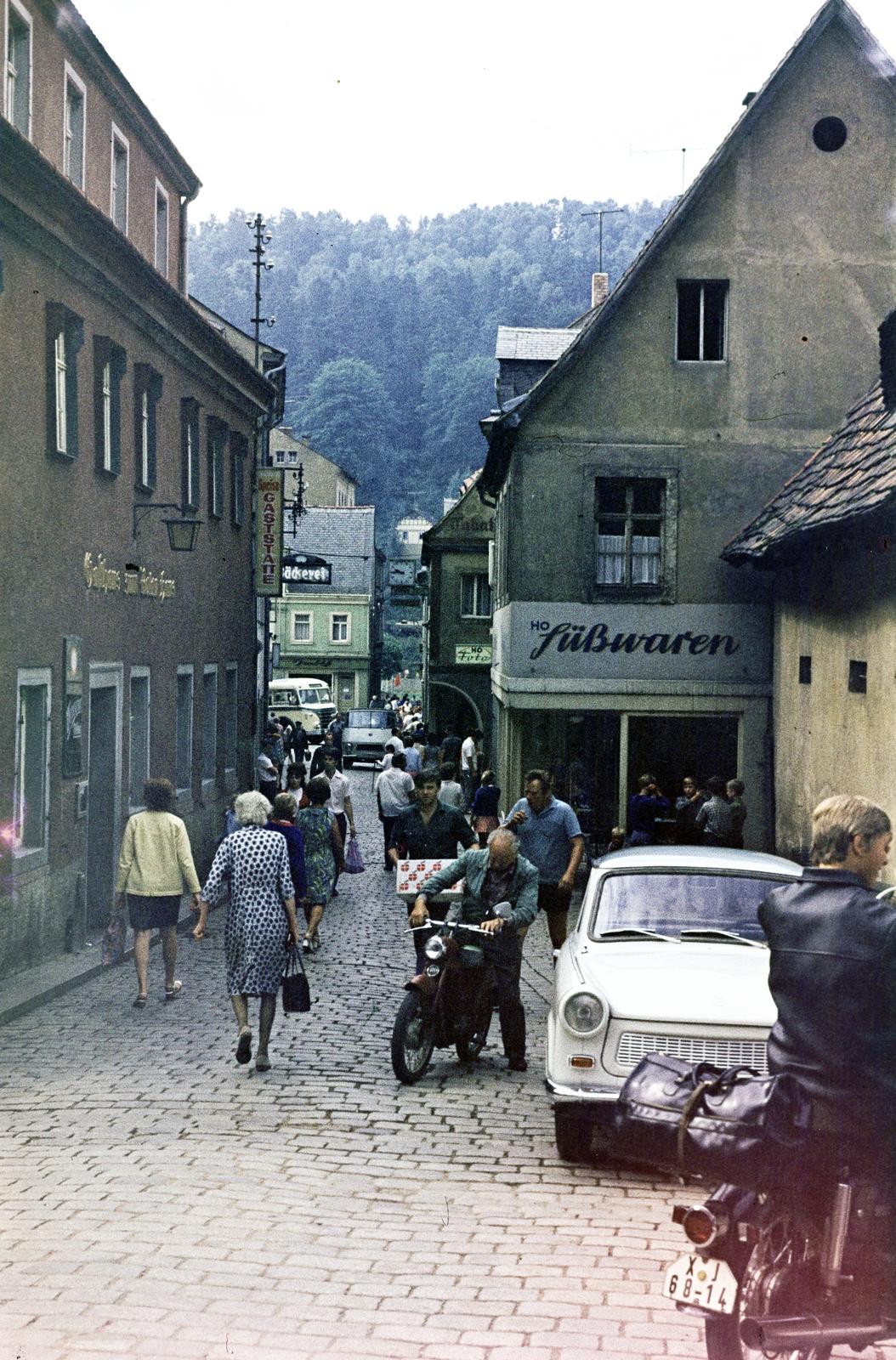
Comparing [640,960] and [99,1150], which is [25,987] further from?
[640,960]

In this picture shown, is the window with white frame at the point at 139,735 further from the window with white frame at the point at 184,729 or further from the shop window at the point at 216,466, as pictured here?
the shop window at the point at 216,466

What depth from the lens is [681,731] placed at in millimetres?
23625

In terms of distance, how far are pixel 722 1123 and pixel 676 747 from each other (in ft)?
62.0

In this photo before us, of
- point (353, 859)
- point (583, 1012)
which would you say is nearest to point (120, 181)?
point (353, 859)

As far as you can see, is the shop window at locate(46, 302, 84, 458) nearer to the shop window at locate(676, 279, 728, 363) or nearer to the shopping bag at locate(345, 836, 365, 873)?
the shopping bag at locate(345, 836, 365, 873)

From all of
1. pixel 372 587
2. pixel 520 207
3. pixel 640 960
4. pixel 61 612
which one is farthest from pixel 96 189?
pixel 520 207

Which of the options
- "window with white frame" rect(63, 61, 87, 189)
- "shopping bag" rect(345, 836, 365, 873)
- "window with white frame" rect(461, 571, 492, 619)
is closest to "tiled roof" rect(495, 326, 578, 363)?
"window with white frame" rect(63, 61, 87, 189)

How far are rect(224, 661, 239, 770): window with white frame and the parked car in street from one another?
27794 millimetres

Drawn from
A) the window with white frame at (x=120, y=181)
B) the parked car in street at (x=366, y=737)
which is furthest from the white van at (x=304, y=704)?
the window with white frame at (x=120, y=181)

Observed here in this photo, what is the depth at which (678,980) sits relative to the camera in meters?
8.48

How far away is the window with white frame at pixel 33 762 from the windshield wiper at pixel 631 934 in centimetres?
685

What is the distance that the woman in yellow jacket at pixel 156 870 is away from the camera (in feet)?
44.1

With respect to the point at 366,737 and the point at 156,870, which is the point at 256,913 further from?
the point at 366,737

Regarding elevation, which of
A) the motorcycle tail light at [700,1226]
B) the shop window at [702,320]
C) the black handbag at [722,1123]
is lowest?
the motorcycle tail light at [700,1226]
